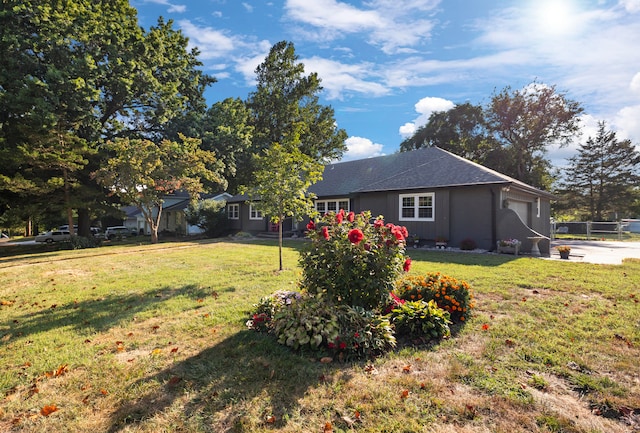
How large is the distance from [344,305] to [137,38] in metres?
21.8

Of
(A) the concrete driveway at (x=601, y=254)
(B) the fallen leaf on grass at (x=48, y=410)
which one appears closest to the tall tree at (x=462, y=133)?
(A) the concrete driveway at (x=601, y=254)

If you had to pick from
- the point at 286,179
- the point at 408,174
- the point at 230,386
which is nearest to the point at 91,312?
the point at 230,386

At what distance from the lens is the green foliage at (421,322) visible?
12.3 feet

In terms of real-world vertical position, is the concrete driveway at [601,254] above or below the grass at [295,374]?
above

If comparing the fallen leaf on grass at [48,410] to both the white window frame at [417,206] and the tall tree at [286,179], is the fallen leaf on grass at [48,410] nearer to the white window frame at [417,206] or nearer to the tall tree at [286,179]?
the tall tree at [286,179]

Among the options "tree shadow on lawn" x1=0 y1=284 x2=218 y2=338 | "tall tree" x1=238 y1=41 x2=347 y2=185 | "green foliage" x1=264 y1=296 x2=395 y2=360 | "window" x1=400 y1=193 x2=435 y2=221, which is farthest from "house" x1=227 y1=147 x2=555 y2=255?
"tall tree" x1=238 y1=41 x2=347 y2=185

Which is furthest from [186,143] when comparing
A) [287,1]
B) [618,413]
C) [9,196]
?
[618,413]

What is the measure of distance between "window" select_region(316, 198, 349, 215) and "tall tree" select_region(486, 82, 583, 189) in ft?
63.3

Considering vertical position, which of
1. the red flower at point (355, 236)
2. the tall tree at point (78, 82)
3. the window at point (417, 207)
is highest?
the tall tree at point (78, 82)

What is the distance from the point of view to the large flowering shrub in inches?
146

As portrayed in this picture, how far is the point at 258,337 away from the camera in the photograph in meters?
3.84

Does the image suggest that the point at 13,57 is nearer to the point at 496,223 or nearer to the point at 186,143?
the point at 186,143

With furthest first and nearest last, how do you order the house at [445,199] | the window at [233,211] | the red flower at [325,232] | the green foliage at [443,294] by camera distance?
1. the window at [233,211]
2. the house at [445,199]
3. the green foliage at [443,294]
4. the red flower at [325,232]

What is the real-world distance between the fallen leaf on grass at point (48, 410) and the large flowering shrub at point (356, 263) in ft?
8.38
